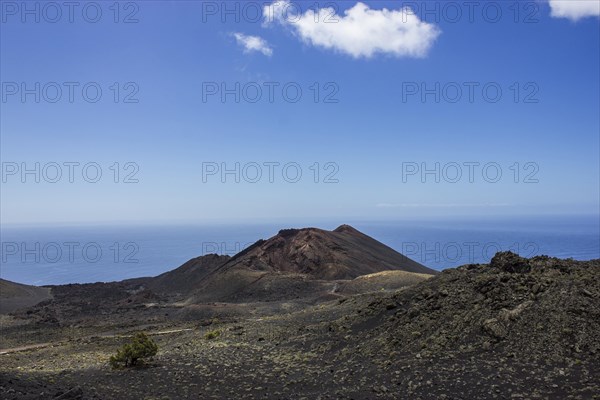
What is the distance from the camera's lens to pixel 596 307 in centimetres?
1301

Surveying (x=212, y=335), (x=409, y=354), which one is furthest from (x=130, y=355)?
(x=409, y=354)

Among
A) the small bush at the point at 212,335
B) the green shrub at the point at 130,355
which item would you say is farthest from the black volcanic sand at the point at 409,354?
the green shrub at the point at 130,355

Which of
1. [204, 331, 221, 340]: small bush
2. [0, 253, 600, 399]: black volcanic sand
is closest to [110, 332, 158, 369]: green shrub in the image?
[0, 253, 600, 399]: black volcanic sand

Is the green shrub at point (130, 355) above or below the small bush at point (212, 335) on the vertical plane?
above

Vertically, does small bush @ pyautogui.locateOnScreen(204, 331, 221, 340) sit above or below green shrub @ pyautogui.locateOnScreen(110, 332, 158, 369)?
below

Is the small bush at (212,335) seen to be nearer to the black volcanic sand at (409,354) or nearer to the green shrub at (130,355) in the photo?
the black volcanic sand at (409,354)

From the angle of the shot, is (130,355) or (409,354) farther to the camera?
(130,355)

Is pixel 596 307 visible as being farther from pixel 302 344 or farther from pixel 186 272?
pixel 186 272

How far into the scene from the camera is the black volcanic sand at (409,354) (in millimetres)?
11148

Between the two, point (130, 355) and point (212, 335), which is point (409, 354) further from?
point (212, 335)

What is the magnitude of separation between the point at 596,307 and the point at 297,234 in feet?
159

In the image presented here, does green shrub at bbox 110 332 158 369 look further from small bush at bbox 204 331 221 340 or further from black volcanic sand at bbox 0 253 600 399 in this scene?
small bush at bbox 204 331 221 340

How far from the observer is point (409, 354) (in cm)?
1373

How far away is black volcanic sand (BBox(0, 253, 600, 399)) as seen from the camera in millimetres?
11148
